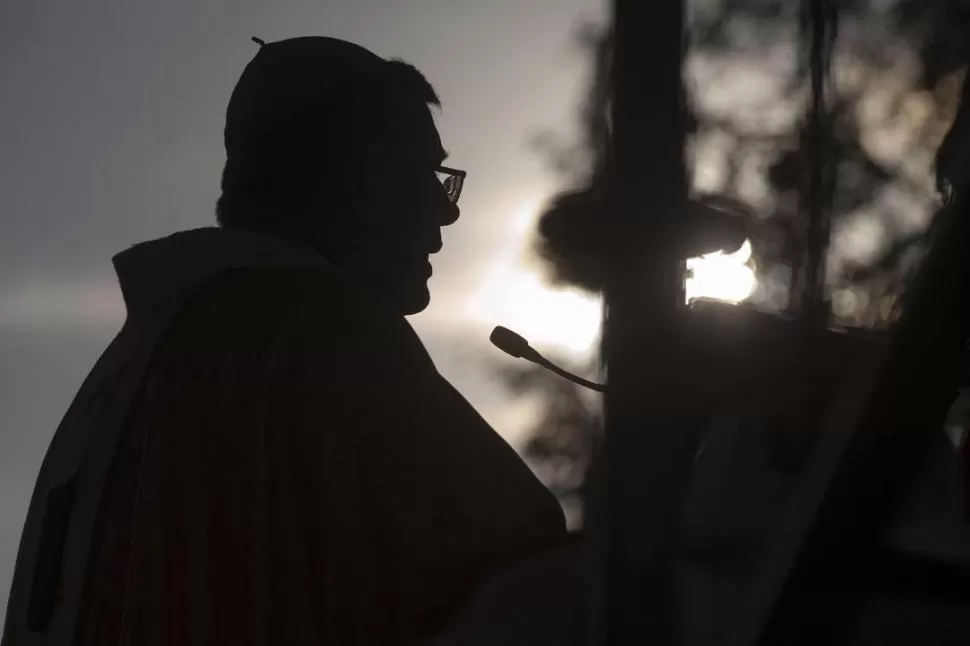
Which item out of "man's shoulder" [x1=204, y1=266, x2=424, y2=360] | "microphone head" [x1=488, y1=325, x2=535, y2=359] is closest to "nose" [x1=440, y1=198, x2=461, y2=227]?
"man's shoulder" [x1=204, y1=266, x2=424, y2=360]

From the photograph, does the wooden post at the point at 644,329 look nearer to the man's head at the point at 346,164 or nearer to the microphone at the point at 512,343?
the microphone at the point at 512,343

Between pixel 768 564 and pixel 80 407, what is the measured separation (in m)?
1.50

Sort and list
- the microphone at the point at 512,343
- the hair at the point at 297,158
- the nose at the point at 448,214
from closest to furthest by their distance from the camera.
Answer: the microphone at the point at 512,343 → the hair at the point at 297,158 → the nose at the point at 448,214

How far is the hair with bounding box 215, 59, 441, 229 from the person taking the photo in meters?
2.21

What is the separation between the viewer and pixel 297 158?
224 cm

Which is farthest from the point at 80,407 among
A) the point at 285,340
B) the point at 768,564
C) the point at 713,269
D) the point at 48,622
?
the point at 768,564

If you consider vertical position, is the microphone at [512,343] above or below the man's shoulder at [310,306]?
below

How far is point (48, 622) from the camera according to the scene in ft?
6.13

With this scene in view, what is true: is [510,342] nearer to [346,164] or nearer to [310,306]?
[310,306]

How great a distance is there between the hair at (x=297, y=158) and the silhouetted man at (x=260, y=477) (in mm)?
99

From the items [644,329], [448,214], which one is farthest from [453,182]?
[644,329]

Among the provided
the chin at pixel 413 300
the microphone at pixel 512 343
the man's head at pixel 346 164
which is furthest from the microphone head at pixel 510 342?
the chin at pixel 413 300

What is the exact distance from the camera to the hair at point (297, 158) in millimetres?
2209

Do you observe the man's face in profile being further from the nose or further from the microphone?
the microphone
